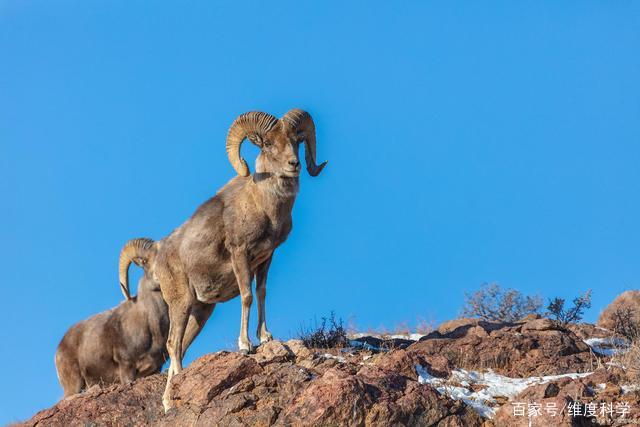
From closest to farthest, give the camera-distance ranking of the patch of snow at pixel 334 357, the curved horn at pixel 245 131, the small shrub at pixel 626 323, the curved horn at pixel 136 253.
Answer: the patch of snow at pixel 334 357 < the curved horn at pixel 245 131 < the small shrub at pixel 626 323 < the curved horn at pixel 136 253

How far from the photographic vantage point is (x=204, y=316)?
15031 mm

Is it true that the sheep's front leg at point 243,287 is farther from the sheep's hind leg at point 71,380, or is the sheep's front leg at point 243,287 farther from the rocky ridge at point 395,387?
the sheep's hind leg at point 71,380

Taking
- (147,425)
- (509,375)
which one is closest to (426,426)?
(509,375)

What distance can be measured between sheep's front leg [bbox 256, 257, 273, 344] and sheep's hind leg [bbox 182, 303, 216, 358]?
4.51 feet

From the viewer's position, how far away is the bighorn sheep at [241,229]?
45.0 ft

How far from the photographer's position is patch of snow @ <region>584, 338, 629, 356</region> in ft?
44.1

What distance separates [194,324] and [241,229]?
2043 millimetres

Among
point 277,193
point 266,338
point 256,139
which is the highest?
point 256,139

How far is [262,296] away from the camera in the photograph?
13781mm

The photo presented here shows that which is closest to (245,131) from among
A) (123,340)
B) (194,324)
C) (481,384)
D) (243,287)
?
(243,287)

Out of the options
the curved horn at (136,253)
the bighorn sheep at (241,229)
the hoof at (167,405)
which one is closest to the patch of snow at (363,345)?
the bighorn sheep at (241,229)

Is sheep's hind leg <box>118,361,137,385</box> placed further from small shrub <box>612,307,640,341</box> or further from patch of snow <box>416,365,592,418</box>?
small shrub <box>612,307,640,341</box>

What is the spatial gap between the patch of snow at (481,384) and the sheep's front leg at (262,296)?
2.45 meters

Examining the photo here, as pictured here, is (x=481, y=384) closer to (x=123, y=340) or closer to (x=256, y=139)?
(x=256, y=139)
